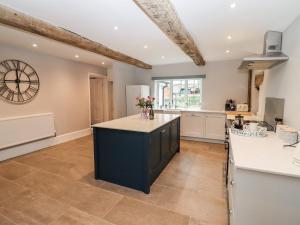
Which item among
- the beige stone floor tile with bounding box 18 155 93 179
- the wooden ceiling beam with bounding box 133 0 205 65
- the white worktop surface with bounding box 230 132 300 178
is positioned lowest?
the beige stone floor tile with bounding box 18 155 93 179

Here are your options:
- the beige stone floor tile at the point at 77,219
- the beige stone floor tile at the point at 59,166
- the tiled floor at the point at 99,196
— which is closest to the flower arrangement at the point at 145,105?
the tiled floor at the point at 99,196

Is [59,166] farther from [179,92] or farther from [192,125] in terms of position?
[179,92]

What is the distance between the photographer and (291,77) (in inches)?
85.5

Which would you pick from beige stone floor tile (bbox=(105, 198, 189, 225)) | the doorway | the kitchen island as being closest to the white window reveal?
the doorway

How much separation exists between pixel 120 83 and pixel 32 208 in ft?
12.9

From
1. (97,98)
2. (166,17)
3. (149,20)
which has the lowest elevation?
(97,98)

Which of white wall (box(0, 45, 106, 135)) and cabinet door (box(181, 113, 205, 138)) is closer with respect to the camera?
white wall (box(0, 45, 106, 135))

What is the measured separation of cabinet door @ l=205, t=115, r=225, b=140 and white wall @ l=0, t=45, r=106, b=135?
3.84 metres

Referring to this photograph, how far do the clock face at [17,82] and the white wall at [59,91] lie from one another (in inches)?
4.4

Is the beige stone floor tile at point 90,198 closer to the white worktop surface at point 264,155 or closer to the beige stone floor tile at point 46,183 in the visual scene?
the beige stone floor tile at point 46,183

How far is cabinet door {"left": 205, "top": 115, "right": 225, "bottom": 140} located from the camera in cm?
452

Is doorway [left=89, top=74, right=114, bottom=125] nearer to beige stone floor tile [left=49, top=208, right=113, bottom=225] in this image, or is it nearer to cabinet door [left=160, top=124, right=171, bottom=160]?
cabinet door [left=160, top=124, right=171, bottom=160]

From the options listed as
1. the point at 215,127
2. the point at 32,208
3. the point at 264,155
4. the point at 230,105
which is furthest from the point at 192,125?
the point at 32,208

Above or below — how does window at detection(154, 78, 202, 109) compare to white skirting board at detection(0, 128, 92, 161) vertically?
above
